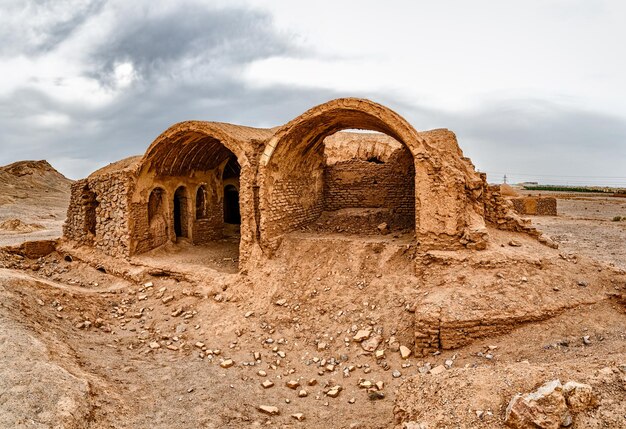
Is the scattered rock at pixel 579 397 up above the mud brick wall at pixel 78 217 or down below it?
below

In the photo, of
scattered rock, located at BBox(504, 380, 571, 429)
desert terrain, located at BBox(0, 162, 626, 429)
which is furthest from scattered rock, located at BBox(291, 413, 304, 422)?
scattered rock, located at BBox(504, 380, 571, 429)

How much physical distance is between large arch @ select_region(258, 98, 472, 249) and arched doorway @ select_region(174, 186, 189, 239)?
450 cm

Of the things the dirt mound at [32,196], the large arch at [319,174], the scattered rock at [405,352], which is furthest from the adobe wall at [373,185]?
the dirt mound at [32,196]

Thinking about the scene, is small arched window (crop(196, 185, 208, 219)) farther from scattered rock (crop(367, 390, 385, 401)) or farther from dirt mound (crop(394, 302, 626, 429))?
dirt mound (crop(394, 302, 626, 429))

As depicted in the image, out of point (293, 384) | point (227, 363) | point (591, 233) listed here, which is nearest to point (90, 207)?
point (227, 363)

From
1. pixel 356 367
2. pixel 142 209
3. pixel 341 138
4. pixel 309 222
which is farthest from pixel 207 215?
pixel 356 367

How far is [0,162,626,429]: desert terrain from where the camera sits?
189 inches

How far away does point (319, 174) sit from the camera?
13297mm

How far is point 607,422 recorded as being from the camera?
346 cm

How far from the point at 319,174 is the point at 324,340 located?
254 inches

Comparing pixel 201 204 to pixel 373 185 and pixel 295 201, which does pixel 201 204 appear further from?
pixel 373 185

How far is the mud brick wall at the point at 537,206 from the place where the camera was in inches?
967

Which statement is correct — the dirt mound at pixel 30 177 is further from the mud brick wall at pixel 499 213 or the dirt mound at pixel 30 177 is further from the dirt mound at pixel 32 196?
the mud brick wall at pixel 499 213

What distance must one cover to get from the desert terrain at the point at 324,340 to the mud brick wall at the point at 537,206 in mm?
16814
